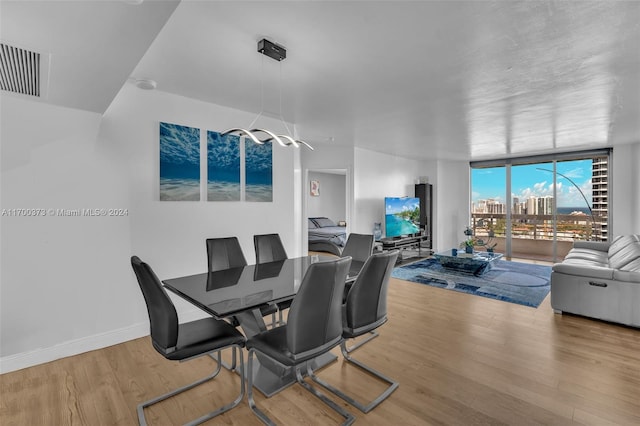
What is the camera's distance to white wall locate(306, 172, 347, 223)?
9719mm

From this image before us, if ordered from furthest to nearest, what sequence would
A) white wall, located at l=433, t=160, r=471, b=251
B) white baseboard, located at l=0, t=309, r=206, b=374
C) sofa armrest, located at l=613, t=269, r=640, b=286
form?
white wall, located at l=433, t=160, r=471, b=251 < sofa armrest, located at l=613, t=269, r=640, b=286 < white baseboard, located at l=0, t=309, r=206, b=374

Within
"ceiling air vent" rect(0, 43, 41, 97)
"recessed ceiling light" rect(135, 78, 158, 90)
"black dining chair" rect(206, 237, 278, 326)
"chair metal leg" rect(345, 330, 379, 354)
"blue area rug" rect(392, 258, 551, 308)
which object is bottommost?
"chair metal leg" rect(345, 330, 379, 354)

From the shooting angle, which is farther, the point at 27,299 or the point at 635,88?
the point at 635,88

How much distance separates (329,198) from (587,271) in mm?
7221

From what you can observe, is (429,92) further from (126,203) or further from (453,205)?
(453,205)

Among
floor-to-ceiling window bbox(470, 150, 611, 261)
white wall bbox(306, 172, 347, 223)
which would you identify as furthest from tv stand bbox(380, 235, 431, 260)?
white wall bbox(306, 172, 347, 223)

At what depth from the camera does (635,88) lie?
10.3 ft

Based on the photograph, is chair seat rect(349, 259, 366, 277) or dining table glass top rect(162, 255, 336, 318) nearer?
dining table glass top rect(162, 255, 336, 318)

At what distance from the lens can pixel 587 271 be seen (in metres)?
3.57

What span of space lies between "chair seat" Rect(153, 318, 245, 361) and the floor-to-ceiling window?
6.50 metres

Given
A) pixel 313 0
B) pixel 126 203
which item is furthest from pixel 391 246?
pixel 313 0

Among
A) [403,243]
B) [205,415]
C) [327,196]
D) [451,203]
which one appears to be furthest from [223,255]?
[451,203]

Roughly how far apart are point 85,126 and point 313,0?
2.50m

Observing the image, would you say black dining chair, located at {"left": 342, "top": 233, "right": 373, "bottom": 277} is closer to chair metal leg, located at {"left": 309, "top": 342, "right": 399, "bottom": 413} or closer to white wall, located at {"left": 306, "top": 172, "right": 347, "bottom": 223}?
chair metal leg, located at {"left": 309, "top": 342, "right": 399, "bottom": 413}
